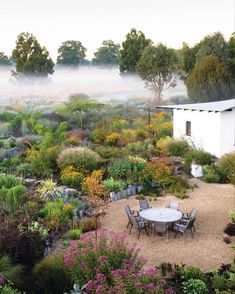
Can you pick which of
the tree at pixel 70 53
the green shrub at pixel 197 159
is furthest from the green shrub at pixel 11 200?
the tree at pixel 70 53


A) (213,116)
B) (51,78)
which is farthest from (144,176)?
(51,78)

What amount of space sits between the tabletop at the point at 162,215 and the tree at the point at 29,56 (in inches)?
1383

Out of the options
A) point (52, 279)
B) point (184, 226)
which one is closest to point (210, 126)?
point (184, 226)

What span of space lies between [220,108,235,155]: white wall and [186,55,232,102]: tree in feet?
60.1

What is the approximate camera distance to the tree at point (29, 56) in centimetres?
4528

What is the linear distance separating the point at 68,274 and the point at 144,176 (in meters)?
8.48

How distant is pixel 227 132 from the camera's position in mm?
21359

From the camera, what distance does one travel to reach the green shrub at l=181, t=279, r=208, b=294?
9.03 metres

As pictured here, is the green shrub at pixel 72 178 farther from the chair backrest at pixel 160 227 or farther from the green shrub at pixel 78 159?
the chair backrest at pixel 160 227

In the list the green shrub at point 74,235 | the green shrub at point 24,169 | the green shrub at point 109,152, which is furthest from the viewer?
the green shrub at point 109,152

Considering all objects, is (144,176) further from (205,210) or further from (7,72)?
(7,72)

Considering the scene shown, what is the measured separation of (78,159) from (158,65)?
30202mm

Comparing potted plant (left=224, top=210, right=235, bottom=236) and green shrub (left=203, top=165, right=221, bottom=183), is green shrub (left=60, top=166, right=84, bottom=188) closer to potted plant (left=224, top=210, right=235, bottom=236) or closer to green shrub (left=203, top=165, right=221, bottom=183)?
green shrub (left=203, top=165, right=221, bottom=183)

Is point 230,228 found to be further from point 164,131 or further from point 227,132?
point 164,131
